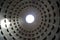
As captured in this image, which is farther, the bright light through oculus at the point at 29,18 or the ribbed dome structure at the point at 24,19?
the bright light through oculus at the point at 29,18

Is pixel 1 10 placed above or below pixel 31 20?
above

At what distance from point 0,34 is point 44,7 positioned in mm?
3431

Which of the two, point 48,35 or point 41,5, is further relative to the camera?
point 41,5

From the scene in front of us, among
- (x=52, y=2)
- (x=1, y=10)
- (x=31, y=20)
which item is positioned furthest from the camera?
(x=31, y=20)

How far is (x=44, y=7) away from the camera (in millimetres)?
10102

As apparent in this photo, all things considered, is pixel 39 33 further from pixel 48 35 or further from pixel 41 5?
pixel 41 5

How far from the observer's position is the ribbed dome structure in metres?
9.79

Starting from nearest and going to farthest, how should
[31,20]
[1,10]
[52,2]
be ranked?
1. [52,2]
2. [1,10]
3. [31,20]

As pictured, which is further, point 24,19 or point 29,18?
point 29,18

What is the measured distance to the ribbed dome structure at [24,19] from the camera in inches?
385

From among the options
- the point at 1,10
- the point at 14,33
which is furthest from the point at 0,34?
the point at 1,10

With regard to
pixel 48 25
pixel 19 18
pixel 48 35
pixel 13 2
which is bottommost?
pixel 48 35

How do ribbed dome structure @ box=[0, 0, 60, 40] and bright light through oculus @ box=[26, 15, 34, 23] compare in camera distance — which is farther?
bright light through oculus @ box=[26, 15, 34, 23]

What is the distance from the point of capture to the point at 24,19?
429 inches
